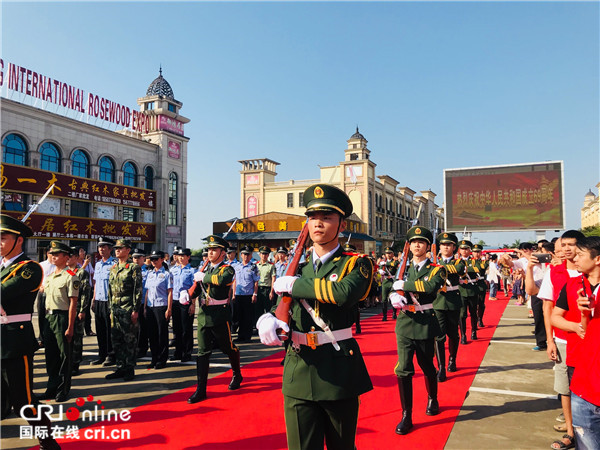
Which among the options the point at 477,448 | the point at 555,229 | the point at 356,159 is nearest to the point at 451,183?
the point at 555,229

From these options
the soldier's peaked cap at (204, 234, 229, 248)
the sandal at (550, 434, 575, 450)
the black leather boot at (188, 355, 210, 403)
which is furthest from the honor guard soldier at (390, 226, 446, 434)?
the soldier's peaked cap at (204, 234, 229, 248)

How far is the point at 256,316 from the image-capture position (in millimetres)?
11531

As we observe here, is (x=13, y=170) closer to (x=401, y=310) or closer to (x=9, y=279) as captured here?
(x=9, y=279)

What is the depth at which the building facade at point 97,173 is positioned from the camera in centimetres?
2427

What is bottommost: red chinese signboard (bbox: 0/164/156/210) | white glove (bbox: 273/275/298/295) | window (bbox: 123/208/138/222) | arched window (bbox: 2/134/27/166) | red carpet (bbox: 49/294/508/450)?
red carpet (bbox: 49/294/508/450)

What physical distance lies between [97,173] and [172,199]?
788cm

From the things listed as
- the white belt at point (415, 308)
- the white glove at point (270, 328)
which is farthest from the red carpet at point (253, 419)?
the white glove at point (270, 328)

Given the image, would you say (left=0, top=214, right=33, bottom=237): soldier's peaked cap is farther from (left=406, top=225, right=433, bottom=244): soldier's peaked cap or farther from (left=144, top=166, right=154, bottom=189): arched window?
(left=144, top=166, right=154, bottom=189): arched window

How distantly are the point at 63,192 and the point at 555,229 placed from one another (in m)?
35.6

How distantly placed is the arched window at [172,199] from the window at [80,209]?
26.1ft

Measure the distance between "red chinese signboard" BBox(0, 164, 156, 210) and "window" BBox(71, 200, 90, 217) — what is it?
526mm

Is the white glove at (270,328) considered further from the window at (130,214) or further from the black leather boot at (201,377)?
the window at (130,214)

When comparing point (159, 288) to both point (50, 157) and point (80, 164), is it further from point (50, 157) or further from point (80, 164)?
point (80, 164)

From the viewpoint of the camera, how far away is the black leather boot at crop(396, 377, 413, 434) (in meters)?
4.38
